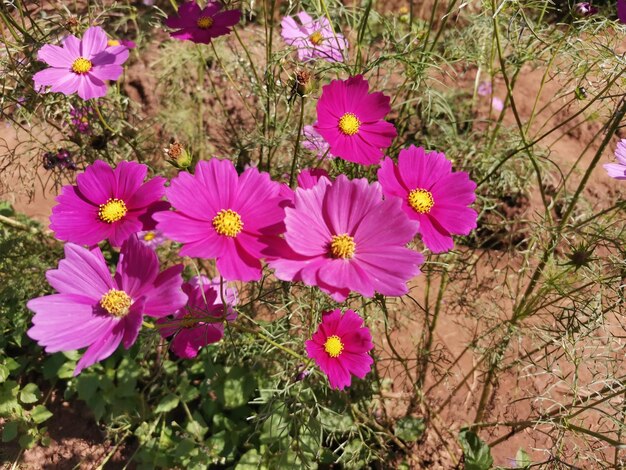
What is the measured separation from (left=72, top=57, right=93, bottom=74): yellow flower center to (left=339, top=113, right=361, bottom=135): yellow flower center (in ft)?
1.98

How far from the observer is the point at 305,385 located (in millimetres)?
1201

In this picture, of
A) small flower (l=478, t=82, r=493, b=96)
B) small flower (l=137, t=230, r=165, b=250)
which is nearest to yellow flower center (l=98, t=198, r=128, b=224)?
small flower (l=137, t=230, r=165, b=250)

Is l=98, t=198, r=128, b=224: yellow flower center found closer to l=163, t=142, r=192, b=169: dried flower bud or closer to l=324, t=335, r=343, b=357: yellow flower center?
l=163, t=142, r=192, b=169: dried flower bud

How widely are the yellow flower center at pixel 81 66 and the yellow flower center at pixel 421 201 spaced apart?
77 centimetres

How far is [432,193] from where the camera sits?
0.82 m

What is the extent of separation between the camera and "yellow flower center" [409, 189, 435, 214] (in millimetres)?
780

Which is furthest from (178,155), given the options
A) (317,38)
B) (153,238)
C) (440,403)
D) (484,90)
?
(484,90)

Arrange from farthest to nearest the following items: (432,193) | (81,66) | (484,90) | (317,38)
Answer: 1. (484,90)
2. (317,38)
3. (81,66)
4. (432,193)

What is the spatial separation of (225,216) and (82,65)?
0.62 m

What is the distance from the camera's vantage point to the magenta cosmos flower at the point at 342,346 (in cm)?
A: 83

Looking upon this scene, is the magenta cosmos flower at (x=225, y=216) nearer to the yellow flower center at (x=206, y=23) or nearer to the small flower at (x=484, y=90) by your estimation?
the yellow flower center at (x=206, y=23)

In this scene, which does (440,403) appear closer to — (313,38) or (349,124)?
(349,124)

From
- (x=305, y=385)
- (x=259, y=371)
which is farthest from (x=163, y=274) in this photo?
(x=259, y=371)

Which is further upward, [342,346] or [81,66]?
[81,66]
